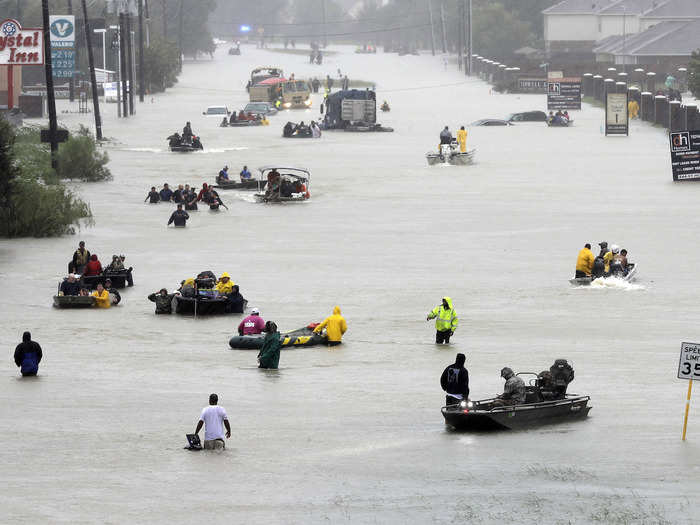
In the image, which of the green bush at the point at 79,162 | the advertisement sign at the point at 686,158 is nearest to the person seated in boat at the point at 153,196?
the green bush at the point at 79,162

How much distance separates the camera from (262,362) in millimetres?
27984

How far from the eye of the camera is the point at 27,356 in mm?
26641

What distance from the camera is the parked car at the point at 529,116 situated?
109 meters

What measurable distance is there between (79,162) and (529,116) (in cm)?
4778

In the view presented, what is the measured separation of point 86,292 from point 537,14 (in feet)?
509

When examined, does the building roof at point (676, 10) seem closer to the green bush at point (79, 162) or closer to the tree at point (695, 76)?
the tree at point (695, 76)

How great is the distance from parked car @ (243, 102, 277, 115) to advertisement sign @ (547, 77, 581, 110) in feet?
67.8

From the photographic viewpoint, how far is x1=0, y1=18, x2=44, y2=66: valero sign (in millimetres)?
72688

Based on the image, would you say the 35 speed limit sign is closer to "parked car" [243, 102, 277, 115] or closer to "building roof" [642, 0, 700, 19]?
"parked car" [243, 102, 277, 115]

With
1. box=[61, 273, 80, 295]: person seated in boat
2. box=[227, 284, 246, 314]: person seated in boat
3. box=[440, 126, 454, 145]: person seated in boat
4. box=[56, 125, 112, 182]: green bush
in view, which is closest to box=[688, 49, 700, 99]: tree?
box=[440, 126, 454, 145]: person seated in boat

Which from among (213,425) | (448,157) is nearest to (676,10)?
(448,157)

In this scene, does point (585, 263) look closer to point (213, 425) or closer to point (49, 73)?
point (213, 425)

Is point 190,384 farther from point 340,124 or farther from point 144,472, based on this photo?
point 340,124

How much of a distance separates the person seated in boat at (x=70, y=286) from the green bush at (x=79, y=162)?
32.4m
